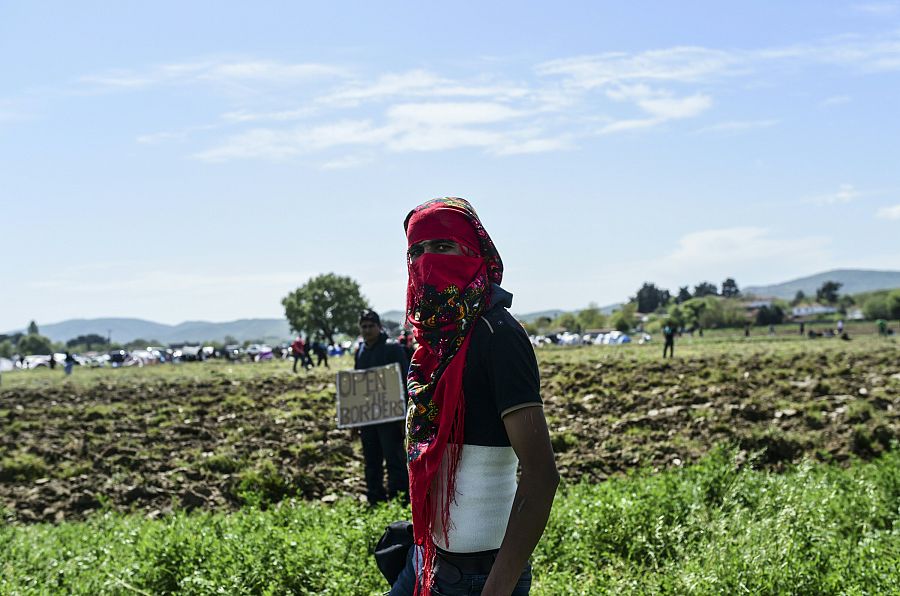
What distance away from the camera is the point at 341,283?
11631cm

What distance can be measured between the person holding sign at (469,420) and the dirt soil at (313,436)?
5.28m

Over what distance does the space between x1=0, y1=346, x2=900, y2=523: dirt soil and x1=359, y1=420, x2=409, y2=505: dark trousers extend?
647 mm

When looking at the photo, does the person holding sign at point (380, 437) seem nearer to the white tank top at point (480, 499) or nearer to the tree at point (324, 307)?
the white tank top at point (480, 499)

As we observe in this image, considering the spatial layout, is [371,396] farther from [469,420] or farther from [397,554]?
[469,420]

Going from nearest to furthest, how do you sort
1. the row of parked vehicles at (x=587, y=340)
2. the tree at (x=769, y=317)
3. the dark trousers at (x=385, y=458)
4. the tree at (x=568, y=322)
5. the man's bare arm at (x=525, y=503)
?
the man's bare arm at (x=525, y=503) < the dark trousers at (x=385, y=458) < the row of parked vehicles at (x=587, y=340) < the tree at (x=769, y=317) < the tree at (x=568, y=322)

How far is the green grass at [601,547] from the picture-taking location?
4902 millimetres

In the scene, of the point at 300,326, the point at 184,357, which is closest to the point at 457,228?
the point at 184,357

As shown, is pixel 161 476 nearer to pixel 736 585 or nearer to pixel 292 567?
pixel 292 567

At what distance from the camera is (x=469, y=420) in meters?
2.35

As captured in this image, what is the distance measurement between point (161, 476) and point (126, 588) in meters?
5.00

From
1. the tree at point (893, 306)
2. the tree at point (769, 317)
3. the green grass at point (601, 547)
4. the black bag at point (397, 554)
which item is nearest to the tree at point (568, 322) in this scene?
the tree at point (769, 317)

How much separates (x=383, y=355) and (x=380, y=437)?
76 centimetres

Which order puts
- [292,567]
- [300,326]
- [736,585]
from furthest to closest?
[300,326], [292,567], [736,585]

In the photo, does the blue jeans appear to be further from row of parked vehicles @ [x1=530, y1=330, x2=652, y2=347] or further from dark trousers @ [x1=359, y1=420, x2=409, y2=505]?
row of parked vehicles @ [x1=530, y1=330, x2=652, y2=347]
